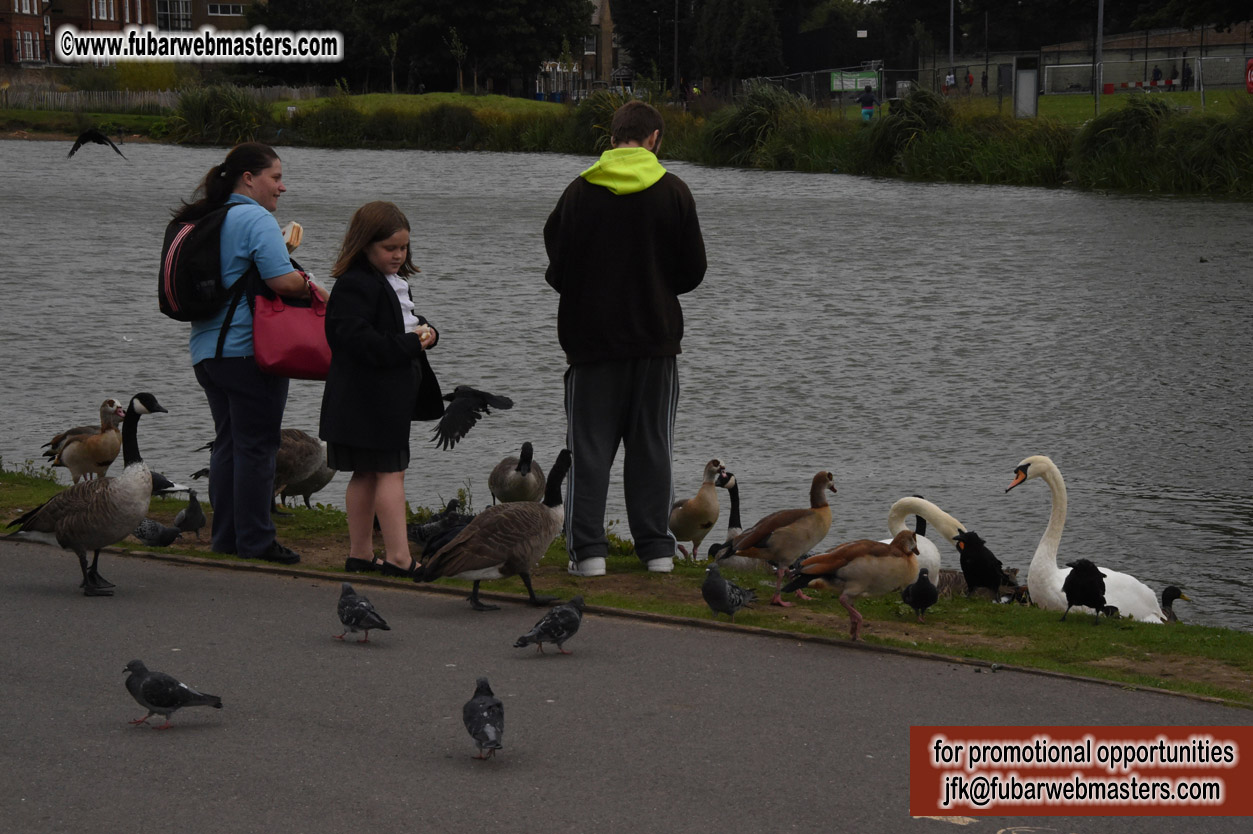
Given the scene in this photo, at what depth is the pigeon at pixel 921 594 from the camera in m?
7.64

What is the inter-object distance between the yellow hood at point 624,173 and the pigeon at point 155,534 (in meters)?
3.25

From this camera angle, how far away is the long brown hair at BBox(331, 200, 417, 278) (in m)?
7.52

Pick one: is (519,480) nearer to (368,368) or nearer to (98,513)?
(368,368)

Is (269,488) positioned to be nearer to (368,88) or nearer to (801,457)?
(801,457)

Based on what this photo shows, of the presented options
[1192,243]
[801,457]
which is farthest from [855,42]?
[801,457]

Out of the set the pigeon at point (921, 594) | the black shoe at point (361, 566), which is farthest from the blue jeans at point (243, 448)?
the pigeon at point (921, 594)

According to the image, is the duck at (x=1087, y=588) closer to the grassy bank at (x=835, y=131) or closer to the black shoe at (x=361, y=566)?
the black shoe at (x=361, y=566)

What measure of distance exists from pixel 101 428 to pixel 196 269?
370cm

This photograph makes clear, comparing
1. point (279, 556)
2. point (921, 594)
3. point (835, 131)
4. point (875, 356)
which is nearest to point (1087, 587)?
point (921, 594)

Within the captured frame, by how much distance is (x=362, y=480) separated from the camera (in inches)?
312

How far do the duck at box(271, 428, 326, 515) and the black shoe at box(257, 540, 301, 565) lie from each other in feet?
5.88

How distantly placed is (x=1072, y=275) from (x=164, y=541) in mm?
22239

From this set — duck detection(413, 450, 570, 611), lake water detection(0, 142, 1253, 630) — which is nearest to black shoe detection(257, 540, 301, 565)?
duck detection(413, 450, 570, 611)

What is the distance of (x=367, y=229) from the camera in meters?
7.53
